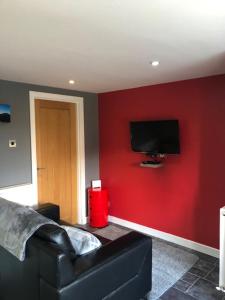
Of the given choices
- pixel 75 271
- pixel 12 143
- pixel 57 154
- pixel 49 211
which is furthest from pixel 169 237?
pixel 12 143

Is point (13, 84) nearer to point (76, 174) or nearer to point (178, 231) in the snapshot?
point (76, 174)

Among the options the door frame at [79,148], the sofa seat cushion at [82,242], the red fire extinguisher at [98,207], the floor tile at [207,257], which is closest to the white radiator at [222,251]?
the floor tile at [207,257]

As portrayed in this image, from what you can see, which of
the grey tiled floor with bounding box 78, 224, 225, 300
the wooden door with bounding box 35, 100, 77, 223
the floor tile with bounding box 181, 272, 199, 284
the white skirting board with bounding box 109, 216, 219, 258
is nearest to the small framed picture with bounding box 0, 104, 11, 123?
the wooden door with bounding box 35, 100, 77, 223

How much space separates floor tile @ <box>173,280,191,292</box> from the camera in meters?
2.52

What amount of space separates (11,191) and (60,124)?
1279mm

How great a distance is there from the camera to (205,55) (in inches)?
87.0

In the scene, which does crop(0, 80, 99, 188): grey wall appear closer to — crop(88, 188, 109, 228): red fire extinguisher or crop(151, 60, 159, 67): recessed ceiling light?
crop(88, 188, 109, 228): red fire extinguisher

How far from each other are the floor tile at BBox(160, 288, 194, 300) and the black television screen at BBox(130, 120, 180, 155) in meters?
1.60

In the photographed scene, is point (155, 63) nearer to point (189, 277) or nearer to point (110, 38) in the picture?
point (110, 38)

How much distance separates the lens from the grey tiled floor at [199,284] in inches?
94.5

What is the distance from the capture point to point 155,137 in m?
3.45

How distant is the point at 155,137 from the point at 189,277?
1.72m

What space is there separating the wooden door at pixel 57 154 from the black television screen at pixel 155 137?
3.52 ft

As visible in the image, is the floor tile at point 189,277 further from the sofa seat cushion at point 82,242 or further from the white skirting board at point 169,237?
the sofa seat cushion at point 82,242
